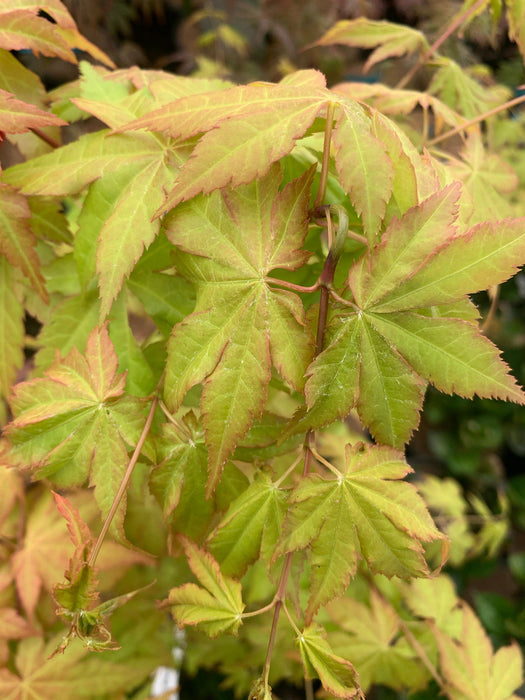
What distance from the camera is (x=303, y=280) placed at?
0.57 m

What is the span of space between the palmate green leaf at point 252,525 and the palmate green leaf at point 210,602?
19 millimetres

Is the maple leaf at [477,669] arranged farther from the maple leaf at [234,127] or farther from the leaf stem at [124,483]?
the maple leaf at [234,127]

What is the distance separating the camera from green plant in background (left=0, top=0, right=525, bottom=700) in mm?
440

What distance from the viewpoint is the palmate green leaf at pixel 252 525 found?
496 mm

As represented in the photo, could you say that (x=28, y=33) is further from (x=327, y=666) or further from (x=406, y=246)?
(x=327, y=666)

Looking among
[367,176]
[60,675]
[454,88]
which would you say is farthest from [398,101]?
[60,675]

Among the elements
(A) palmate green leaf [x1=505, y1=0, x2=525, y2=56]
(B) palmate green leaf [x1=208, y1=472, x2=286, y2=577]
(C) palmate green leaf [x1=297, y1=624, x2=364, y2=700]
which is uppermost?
(A) palmate green leaf [x1=505, y1=0, x2=525, y2=56]

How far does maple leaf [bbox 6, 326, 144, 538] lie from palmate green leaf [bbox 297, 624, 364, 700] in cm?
24

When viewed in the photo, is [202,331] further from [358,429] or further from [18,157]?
[358,429]

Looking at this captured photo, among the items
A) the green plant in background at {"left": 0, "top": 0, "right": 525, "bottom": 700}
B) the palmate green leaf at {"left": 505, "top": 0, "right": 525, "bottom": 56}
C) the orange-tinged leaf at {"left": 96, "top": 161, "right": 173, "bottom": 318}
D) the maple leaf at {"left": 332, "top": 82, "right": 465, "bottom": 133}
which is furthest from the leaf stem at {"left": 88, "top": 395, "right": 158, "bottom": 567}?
the palmate green leaf at {"left": 505, "top": 0, "right": 525, "bottom": 56}

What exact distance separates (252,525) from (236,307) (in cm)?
21

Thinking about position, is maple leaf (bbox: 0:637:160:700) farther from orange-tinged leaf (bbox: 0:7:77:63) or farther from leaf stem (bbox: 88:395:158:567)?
orange-tinged leaf (bbox: 0:7:77:63)

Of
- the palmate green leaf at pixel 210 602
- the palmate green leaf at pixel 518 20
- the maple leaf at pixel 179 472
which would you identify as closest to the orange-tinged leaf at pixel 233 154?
the maple leaf at pixel 179 472

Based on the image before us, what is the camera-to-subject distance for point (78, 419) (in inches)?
21.0
